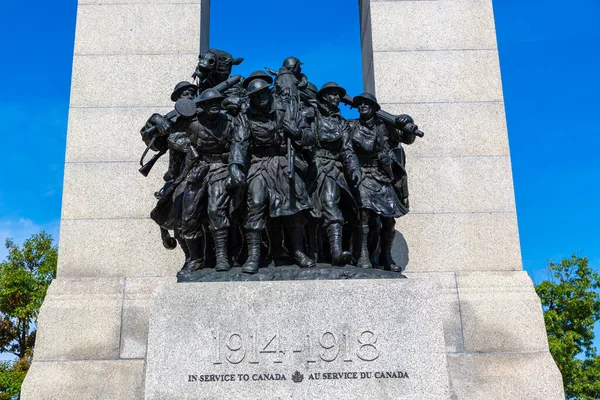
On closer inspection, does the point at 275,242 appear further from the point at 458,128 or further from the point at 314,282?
the point at 458,128

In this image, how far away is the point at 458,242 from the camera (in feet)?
33.6

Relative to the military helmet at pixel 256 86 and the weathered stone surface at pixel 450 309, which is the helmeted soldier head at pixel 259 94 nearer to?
the military helmet at pixel 256 86

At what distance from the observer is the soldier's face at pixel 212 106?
8.05 m

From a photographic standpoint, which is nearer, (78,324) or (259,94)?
(259,94)

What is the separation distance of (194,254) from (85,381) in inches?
97.2

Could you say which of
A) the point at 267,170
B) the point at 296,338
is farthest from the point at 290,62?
the point at 296,338

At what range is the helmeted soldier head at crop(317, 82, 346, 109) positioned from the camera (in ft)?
29.6

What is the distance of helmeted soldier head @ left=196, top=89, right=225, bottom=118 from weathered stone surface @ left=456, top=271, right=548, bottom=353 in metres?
4.53

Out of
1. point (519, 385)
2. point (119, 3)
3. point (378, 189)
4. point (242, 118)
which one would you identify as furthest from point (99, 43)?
point (519, 385)

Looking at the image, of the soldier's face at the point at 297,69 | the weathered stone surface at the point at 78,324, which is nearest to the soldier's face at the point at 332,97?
the soldier's face at the point at 297,69

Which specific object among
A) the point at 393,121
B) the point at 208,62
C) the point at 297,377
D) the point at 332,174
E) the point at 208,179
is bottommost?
the point at 297,377

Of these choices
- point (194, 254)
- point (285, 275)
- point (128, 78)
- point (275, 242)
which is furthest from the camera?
point (128, 78)

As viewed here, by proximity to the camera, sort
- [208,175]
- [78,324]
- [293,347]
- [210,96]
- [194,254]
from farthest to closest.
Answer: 1. [78,324]
2. [194,254]
3. [208,175]
4. [210,96]
5. [293,347]

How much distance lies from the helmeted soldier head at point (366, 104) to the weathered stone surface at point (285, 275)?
7.39ft
